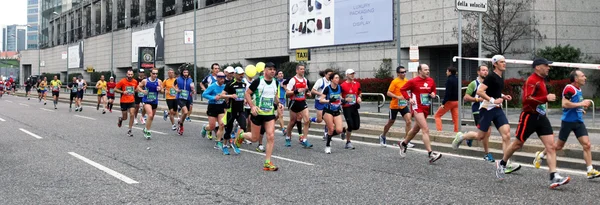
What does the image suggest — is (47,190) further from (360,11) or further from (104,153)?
(360,11)

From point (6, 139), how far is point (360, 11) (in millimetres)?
26749

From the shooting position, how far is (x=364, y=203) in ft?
21.0

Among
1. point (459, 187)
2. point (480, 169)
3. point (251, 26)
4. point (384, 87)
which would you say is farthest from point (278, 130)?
point (251, 26)

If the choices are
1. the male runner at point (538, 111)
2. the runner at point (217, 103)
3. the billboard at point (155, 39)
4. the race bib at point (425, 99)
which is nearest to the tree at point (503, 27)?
the race bib at point (425, 99)

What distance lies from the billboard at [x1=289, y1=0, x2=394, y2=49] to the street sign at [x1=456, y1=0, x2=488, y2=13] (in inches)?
841

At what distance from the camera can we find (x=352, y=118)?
11648 millimetres

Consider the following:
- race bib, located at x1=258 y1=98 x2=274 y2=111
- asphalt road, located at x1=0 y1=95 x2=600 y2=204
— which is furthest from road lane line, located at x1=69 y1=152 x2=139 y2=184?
race bib, located at x1=258 y1=98 x2=274 y2=111

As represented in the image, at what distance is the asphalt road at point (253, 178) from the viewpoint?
6707 mm

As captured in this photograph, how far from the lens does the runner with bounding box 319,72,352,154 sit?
444 inches

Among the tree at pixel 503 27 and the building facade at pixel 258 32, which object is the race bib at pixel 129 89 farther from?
the tree at pixel 503 27

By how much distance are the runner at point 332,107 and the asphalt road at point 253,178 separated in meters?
0.49

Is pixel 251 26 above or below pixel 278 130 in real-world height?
above

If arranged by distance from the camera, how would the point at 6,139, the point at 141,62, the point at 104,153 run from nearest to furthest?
the point at 104,153 < the point at 6,139 < the point at 141,62

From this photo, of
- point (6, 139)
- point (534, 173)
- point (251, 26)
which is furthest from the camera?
point (251, 26)
